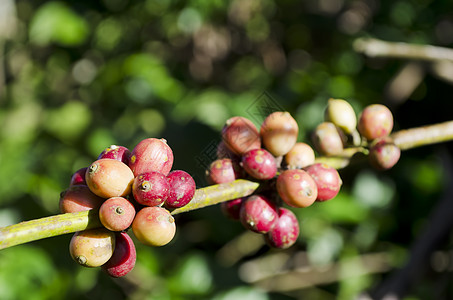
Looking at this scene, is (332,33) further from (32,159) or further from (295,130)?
(295,130)

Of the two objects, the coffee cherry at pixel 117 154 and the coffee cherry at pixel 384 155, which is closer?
the coffee cherry at pixel 117 154

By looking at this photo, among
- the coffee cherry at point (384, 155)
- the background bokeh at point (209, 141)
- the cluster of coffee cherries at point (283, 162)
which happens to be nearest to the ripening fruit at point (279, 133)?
the cluster of coffee cherries at point (283, 162)

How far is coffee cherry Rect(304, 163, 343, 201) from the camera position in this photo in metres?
1.05

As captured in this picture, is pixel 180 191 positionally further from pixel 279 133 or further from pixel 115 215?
pixel 279 133

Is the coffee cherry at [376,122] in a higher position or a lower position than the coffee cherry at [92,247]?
higher

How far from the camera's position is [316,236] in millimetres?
2715

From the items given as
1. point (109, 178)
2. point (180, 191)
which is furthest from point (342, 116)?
point (109, 178)

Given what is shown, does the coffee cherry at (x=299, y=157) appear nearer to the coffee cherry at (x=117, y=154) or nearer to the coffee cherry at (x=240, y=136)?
the coffee cherry at (x=240, y=136)

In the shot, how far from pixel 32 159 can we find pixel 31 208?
0.32 m

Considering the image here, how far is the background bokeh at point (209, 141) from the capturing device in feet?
7.89

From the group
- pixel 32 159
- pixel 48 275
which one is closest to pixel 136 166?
pixel 48 275

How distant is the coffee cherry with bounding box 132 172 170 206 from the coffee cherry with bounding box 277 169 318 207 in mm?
281

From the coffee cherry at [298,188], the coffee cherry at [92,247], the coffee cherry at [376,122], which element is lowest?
the coffee cherry at [92,247]

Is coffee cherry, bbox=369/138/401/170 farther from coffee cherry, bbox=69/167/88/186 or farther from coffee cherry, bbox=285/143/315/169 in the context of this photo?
coffee cherry, bbox=69/167/88/186
